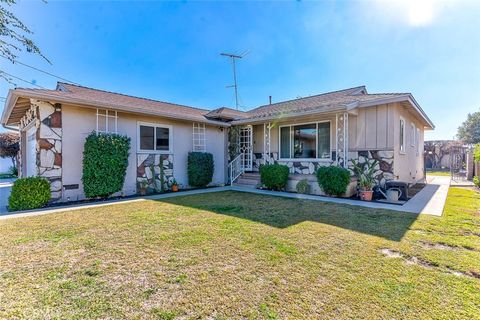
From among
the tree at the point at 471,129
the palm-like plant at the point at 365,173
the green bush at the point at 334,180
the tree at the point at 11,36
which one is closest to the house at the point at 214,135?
the palm-like plant at the point at 365,173

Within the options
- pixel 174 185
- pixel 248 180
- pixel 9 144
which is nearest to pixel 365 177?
pixel 248 180

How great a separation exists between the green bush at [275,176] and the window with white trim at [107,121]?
5884 mm

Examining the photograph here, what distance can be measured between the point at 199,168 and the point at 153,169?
1.90 metres

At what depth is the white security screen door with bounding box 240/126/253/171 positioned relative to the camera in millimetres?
12170

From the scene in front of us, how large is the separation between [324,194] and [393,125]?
131 inches

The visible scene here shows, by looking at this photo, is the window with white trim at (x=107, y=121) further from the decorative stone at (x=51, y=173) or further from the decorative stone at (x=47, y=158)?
the decorative stone at (x=51, y=173)

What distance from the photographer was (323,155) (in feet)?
31.9

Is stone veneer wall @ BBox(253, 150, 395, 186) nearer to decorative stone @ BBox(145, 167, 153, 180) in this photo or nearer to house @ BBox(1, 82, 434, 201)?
house @ BBox(1, 82, 434, 201)

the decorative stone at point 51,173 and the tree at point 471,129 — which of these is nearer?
the decorative stone at point 51,173

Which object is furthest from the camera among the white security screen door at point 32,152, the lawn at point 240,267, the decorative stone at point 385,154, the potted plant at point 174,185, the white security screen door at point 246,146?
the white security screen door at point 246,146

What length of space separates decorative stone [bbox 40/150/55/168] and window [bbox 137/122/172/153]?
263cm

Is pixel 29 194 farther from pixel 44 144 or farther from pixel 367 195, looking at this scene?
pixel 367 195

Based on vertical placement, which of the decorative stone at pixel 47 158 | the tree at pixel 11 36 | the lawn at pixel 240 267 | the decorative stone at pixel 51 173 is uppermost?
the tree at pixel 11 36

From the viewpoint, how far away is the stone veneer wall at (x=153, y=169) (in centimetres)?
897
